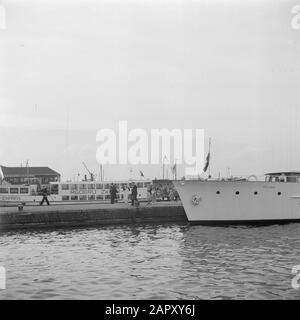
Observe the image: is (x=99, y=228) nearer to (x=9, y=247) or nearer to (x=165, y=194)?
(x=9, y=247)

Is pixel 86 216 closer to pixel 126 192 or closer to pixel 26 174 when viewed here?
pixel 126 192

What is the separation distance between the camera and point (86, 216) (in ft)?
98.1

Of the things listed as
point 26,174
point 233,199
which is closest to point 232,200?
point 233,199

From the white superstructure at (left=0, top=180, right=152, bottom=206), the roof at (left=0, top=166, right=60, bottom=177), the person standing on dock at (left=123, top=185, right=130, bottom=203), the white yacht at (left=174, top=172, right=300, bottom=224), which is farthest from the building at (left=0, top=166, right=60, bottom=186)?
the white yacht at (left=174, top=172, right=300, bottom=224)

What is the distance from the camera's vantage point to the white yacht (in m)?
31.5

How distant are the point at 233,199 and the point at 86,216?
9664mm

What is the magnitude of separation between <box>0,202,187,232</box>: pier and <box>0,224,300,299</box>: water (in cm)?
209

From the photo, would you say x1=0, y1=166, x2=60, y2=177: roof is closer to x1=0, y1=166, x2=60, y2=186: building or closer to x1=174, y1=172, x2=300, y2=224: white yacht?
x1=0, y1=166, x2=60, y2=186: building

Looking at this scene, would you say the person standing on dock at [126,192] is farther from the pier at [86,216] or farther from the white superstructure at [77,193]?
the pier at [86,216]
